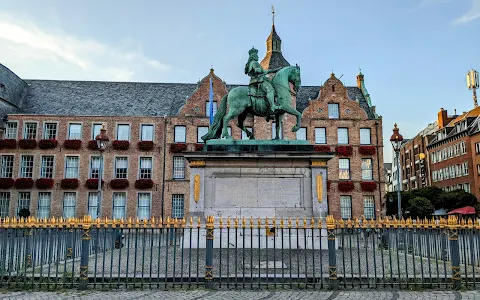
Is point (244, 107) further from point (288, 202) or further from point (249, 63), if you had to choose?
point (288, 202)

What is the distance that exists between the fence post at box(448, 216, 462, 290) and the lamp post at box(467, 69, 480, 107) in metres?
80.4

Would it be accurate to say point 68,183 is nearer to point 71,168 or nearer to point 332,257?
point 71,168

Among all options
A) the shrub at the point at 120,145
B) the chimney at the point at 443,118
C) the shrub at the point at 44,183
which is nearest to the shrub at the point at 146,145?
the shrub at the point at 120,145

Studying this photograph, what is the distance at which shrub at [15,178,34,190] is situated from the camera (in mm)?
39031

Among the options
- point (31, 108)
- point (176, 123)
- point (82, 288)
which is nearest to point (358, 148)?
point (176, 123)

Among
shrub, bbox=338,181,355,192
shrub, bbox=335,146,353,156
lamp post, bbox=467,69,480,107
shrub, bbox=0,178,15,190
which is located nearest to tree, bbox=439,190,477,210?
shrub, bbox=338,181,355,192

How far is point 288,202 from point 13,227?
8275mm

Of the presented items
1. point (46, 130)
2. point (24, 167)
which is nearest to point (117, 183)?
point (46, 130)

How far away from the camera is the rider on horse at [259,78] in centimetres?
1543

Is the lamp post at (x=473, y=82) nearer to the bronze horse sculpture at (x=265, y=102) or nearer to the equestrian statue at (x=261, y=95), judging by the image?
the bronze horse sculpture at (x=265, y=102)

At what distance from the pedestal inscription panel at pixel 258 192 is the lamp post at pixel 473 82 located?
78.2 meters

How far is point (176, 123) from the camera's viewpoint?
41.4 meters

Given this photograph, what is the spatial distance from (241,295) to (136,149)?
110 feet

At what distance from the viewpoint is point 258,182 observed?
14523 millimetres
